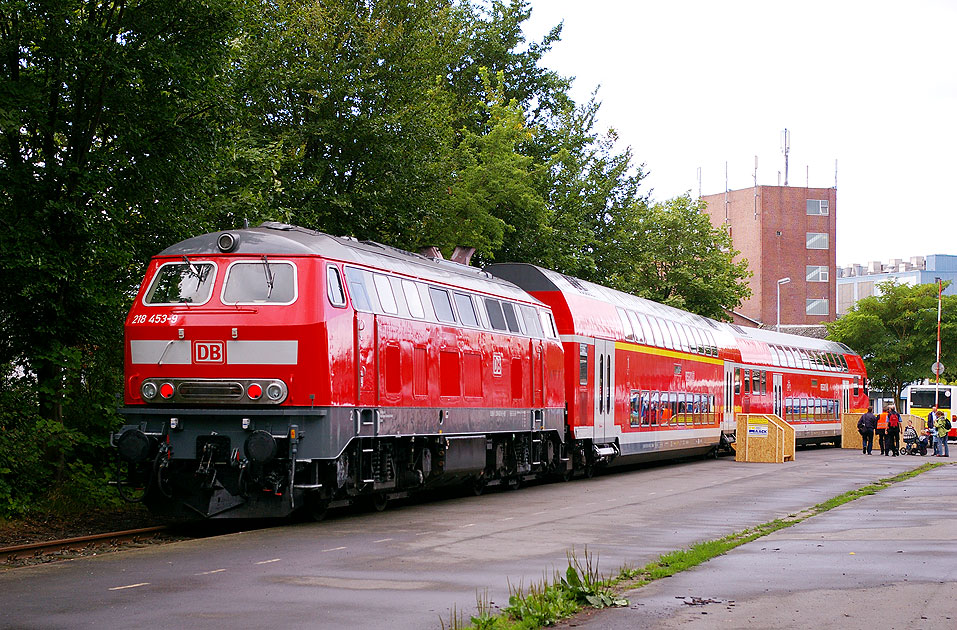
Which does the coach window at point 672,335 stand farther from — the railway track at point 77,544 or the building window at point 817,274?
the building window at point 817,274

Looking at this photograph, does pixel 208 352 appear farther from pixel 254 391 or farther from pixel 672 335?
pixel 672 335

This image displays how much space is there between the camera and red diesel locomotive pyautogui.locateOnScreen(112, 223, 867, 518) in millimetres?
15086

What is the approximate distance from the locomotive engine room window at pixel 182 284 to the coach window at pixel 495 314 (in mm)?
6762

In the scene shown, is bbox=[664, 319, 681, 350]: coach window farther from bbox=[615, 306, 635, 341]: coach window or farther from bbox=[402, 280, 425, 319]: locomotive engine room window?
bbox=[402, 280, 425, 319]: locomotive engine room window

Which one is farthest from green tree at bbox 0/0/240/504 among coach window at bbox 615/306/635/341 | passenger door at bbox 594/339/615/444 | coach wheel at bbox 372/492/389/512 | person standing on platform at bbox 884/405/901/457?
person standing on platform at bbox 884/405/901/457

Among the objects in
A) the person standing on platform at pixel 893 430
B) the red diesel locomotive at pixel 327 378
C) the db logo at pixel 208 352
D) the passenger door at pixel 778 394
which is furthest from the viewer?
the passenger door at pixel 778 394

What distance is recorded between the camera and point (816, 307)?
105m

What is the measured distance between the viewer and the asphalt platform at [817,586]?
29.2 feet

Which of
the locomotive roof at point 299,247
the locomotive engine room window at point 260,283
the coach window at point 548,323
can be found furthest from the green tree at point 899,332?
the locomotive engine room window at point 260,283

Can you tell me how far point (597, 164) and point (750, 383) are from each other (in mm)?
11202

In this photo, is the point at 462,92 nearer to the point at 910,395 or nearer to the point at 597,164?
the point at 597,164

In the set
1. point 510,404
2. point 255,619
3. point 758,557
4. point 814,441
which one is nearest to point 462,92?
point 814,441

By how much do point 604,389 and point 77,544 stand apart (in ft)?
52.8

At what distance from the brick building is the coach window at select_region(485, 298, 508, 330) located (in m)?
83.3
